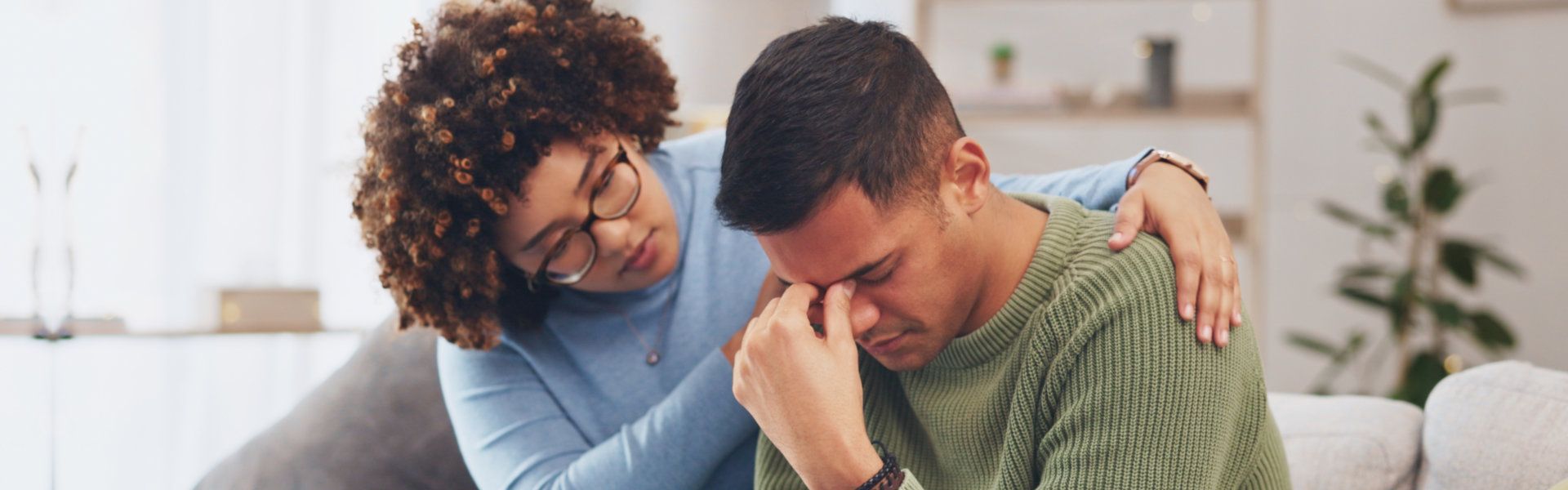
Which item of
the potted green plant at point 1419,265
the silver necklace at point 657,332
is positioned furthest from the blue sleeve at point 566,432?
the potted green plant at point 1419,265

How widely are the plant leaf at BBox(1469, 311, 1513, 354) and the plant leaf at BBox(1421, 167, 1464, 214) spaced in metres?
0.34

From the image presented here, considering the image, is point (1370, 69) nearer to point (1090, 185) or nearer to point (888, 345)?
point (1090, 185)

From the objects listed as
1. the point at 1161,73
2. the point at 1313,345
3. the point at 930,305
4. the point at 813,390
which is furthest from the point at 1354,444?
the point at 1161,73

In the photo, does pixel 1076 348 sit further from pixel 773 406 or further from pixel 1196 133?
pixel 1196 133

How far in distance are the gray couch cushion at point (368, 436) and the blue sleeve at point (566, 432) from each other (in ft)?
0.59

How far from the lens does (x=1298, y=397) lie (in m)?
1.49

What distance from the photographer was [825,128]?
89 centimetres

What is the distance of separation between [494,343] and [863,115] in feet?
2.50

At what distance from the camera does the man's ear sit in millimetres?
965

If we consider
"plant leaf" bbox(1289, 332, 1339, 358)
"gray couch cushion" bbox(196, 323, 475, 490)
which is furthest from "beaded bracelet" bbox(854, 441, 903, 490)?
"plant leaf" bbox(1289, 332, 1339, 358)

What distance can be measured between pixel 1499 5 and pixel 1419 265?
0.89 meters

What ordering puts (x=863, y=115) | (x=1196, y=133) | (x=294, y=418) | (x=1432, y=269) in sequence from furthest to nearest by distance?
(x=1196, y=133), (x=1432, y=269), (x=294, y=418), (x=863, y=115)

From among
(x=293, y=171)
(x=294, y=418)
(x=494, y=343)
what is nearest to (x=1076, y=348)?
(x=494, y=343)

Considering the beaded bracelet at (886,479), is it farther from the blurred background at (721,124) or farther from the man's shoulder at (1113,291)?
the blurred background at (721,124)
